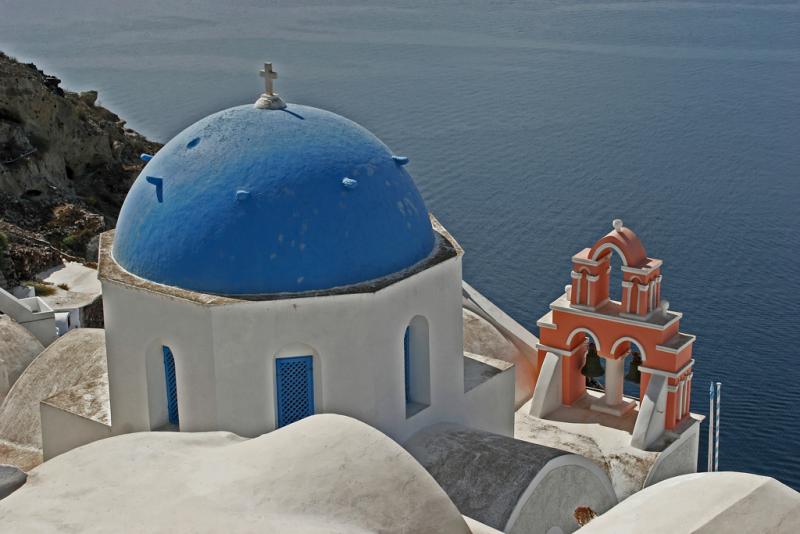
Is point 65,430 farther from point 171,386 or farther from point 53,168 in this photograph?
point 53,168

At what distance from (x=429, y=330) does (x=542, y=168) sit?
75.3 ft

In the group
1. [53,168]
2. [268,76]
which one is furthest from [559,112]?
[268,76]

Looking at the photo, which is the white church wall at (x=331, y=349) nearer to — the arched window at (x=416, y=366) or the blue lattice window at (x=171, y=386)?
the arched window at (x=416, y=366)

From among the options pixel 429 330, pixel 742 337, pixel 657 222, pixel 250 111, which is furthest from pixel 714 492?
pixel 657 222

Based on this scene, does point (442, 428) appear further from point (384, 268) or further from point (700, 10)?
point (700, 10)

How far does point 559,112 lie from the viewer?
37000 mm

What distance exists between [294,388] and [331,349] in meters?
0.51

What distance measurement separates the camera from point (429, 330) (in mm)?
9461

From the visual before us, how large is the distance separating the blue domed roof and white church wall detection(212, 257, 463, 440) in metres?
0.22

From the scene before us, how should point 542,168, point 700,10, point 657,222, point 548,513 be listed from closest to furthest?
point 548,513 < point 657,222 < point 542,168 < point 700,10

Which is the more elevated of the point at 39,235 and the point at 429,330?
the point at 429,330

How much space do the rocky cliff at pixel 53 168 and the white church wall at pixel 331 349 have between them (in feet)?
44.6

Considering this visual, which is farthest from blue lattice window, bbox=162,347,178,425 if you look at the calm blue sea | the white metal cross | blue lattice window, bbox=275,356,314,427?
the calm blue sea

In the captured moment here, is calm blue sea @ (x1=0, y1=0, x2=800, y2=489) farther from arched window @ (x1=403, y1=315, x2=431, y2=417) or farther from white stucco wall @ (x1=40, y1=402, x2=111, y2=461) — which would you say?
white stucco wall @ (x1=40, y1=402, x2=111, y2=461)
